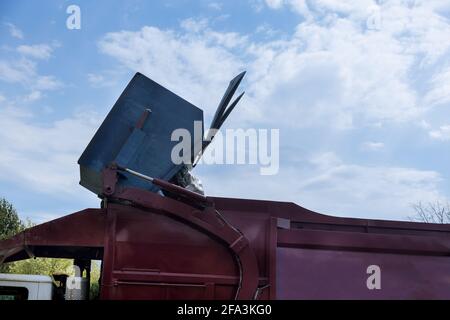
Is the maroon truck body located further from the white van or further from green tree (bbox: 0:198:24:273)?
green tree (bbox: 0:198:24:273)

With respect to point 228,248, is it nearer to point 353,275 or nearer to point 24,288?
point 353,275

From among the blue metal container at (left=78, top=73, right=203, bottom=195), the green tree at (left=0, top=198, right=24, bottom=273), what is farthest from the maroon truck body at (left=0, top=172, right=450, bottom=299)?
the green tree at (left=0, top=198, right=24, bottom=273)

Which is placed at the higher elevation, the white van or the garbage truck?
the garbage truck

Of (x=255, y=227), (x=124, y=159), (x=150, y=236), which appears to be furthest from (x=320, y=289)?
(x=124, y=159)

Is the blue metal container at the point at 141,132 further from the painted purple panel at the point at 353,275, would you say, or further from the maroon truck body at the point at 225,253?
the painted purple panel at the point at 353,275

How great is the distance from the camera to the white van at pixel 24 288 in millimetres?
3568

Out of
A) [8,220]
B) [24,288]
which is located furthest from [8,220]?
[24,288]

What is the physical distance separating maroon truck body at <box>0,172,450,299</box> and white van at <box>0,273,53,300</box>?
0.72 ft

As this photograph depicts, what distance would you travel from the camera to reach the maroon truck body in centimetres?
356

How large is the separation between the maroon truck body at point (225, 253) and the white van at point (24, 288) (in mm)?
220

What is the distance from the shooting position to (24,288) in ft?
11.8

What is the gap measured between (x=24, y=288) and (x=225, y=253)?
149cm

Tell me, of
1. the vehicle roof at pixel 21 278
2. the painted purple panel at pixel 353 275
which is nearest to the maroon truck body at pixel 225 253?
the painted purple panel at pixel 353 275
